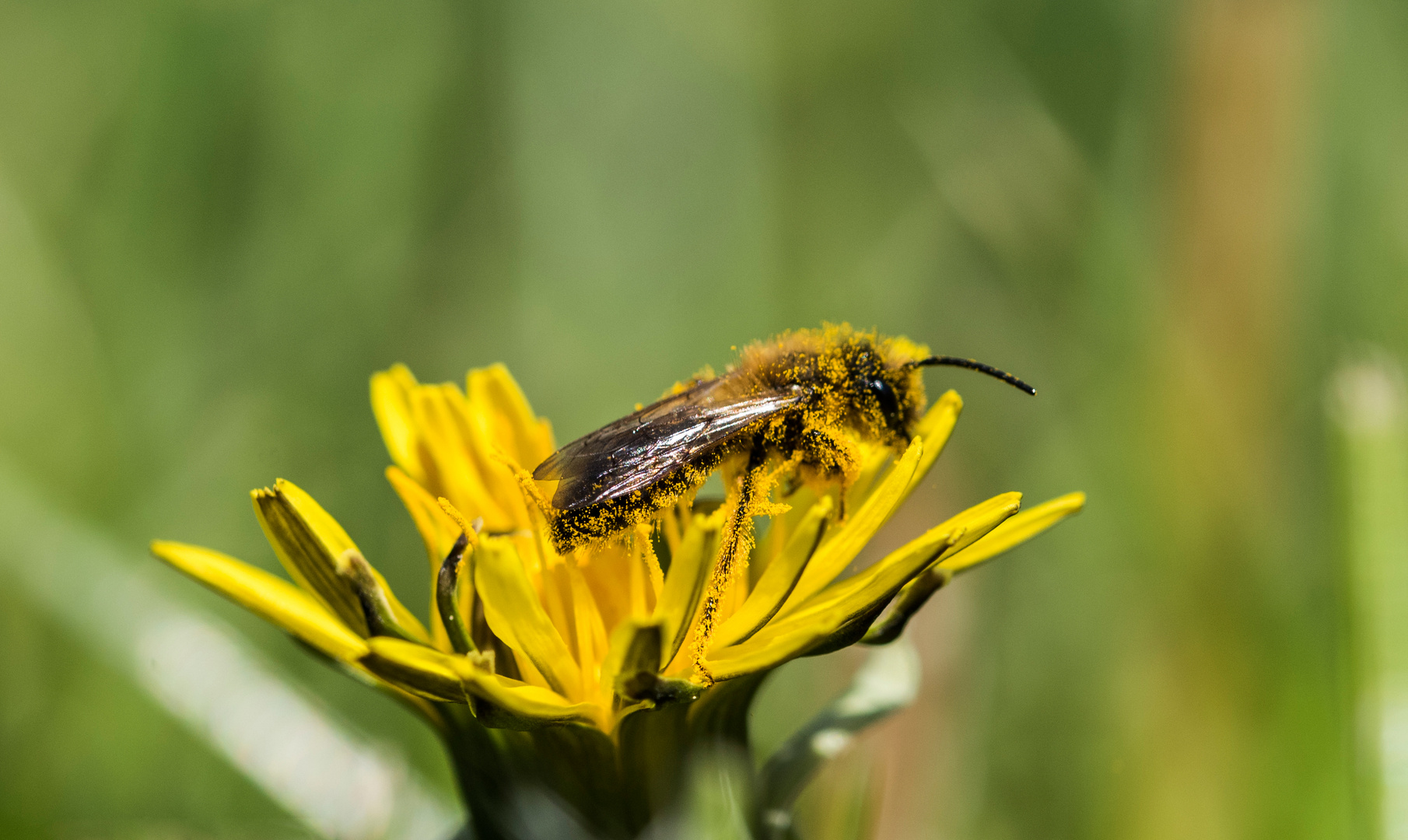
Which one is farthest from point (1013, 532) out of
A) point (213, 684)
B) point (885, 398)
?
point (213, 684)

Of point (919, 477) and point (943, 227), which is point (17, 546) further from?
point (943, 227)

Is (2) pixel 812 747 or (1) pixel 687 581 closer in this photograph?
(1) pixel 687 581

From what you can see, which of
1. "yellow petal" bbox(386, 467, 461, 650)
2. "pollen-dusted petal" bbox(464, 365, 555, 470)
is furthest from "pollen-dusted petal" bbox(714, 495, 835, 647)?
"pollen-dusted petal" bbox(464, 365, 555, 470)

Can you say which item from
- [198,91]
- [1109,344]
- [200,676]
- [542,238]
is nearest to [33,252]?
[198,91]

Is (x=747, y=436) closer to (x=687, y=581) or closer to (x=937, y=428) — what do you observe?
(x=937, y=428)

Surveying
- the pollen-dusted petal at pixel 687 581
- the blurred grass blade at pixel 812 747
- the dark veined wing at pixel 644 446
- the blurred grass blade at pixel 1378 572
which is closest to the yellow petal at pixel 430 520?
the dark veined wing at pixel 644 446

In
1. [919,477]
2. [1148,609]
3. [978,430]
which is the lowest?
[1148,609]
